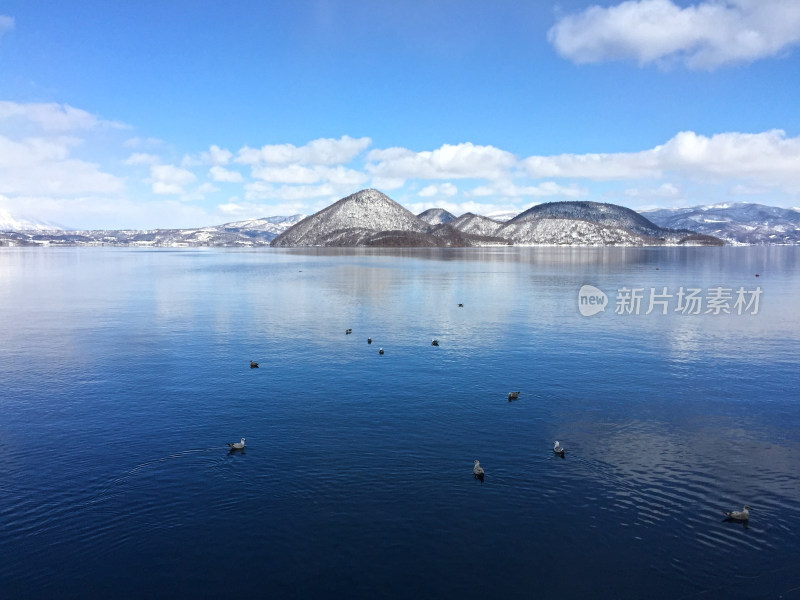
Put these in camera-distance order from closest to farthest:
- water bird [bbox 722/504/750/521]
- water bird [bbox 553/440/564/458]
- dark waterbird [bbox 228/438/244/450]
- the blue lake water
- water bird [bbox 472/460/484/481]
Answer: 1. the blue lake water
2. water bird [bbox 722/504/750/521]
3. water bird [bbox 472/460/484/481]
4. water bird [bbox 553/440/564/458]
5. dark waterbird [bbox 228/438/244/450]

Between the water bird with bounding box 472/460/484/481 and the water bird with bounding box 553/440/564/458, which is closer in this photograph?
the water bird with bounding box 472/460/484/481

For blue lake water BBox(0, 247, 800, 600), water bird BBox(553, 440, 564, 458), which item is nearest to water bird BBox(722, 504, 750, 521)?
blue lake water BBox(0, 247, 800, 600)

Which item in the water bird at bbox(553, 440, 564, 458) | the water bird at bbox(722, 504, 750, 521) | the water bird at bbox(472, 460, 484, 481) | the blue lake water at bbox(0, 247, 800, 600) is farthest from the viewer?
the water bird at bbox(553, 440, 564, 458)

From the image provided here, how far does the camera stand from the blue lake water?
24062mm

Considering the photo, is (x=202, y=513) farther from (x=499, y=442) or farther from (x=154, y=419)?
(x=499, y=442)

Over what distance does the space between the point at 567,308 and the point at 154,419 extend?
77789 millimetres

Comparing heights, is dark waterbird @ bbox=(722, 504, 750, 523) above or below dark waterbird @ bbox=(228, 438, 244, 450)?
below

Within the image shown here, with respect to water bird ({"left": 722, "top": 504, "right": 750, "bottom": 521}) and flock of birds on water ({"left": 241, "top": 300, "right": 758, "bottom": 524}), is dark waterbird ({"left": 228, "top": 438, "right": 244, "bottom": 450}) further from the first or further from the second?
water bird ({"left": 722, "top": 504, "right": 750, "bottom": 521})

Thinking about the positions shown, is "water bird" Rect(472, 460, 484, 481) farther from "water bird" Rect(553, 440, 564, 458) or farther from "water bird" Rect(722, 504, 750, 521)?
"water bird" Rect(722, 504, 750, 521)

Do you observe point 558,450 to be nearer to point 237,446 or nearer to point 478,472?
point 478,472

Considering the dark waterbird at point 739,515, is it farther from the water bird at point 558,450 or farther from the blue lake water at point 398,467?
the water bird at point 558,450

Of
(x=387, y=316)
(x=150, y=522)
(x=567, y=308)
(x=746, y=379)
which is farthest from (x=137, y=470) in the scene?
(x=567, y=308)

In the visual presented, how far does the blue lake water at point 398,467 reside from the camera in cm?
2406

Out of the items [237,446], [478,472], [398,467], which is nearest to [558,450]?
[478,472]
